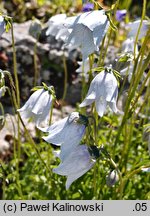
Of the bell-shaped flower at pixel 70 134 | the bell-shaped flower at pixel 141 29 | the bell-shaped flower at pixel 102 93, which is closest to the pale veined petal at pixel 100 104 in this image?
the bell-shaped flower at pixel 102 93

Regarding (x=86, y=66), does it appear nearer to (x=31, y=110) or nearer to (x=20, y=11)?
(x=31, y=110)

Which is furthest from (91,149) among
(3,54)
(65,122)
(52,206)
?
(3,54)

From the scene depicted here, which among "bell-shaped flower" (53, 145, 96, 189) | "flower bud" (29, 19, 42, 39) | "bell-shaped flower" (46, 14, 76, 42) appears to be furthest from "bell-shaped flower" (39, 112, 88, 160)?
"flower bud" (29, 19, 42, 39)

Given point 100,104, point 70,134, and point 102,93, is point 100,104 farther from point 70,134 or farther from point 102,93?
point 70,134

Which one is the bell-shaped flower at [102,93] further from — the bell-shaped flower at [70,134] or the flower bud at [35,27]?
the flower bud at [35,27]

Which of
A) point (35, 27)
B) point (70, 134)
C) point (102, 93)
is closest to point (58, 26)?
→ point (35, 27)

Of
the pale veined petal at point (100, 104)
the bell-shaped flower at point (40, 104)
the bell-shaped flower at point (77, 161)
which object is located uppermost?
the pale veined petal at point (100, 104)

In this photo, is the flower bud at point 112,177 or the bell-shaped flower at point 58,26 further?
the bell-shaped flower at point 58,26
